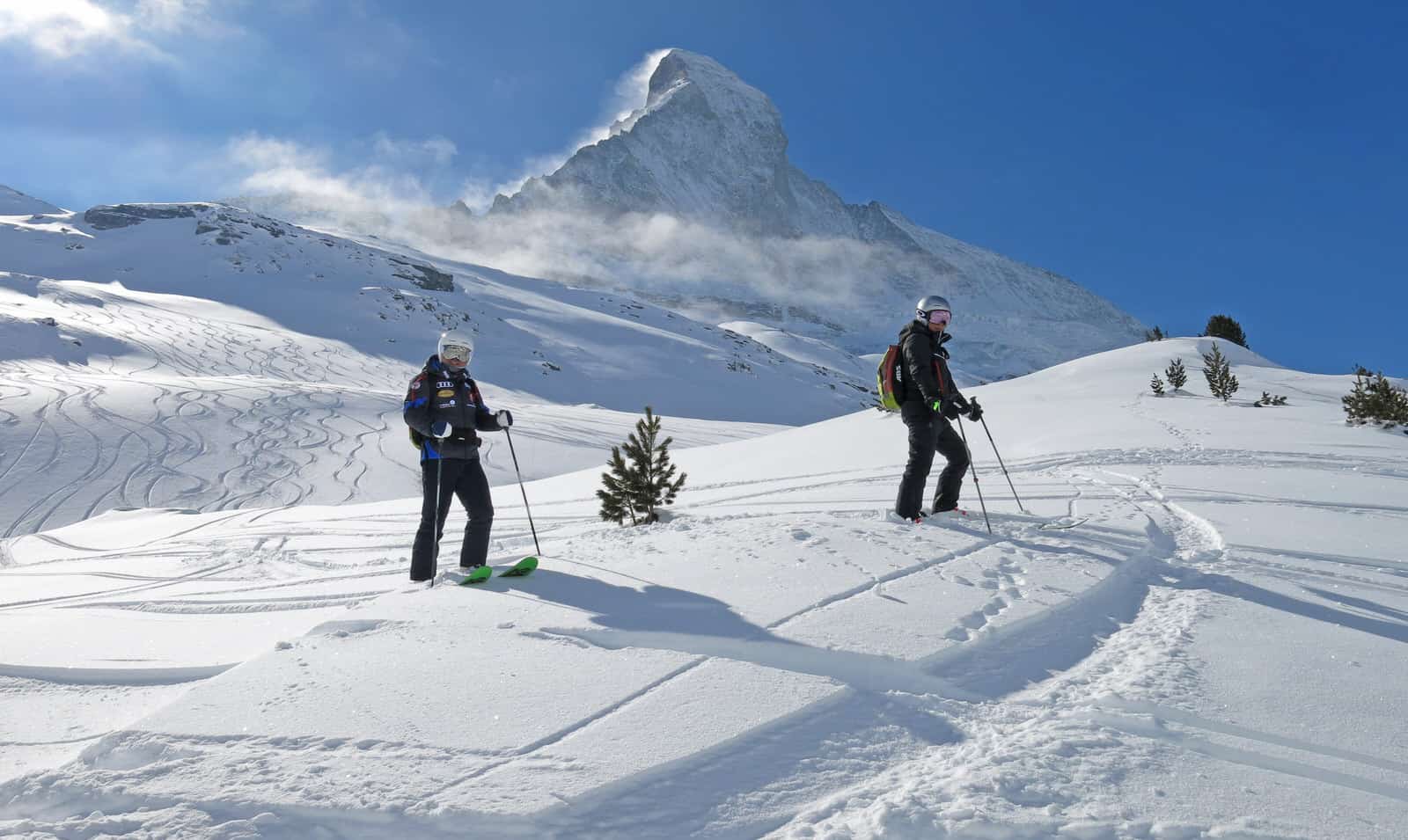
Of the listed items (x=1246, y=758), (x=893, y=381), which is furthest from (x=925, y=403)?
(x=1246, y=758)

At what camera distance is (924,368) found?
652cm

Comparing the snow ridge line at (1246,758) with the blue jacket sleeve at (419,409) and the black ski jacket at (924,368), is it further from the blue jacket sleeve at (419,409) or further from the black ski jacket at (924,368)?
the blue jacket sleeve at (419,409)

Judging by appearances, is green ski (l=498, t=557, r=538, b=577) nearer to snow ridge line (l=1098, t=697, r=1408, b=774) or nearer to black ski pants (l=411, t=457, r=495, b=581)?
black ski pants (l=411, t=457, r=495, b=581)

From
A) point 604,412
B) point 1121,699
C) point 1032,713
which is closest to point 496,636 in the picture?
point 1032,713

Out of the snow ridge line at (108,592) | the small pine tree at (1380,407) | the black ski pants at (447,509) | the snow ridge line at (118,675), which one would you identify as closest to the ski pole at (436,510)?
the black ski pants at (447,509)

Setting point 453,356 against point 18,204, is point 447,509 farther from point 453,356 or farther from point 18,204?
point 18,204

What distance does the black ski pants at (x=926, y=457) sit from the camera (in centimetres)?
662

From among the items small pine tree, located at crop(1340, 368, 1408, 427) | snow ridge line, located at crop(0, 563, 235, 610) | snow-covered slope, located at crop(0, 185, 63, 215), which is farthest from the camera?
snow-covered slope, located at crop(0, 185, 63, 215)

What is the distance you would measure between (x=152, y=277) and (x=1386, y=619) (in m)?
92.8

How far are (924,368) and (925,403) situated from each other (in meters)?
0.37

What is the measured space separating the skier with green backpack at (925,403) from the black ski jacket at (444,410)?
358 cm

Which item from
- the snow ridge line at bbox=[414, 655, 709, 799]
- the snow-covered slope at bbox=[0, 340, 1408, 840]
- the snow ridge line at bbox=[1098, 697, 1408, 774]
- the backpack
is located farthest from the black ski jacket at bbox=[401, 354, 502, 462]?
the snow ridge line at bbox=[1098, 697, 1408, 774]

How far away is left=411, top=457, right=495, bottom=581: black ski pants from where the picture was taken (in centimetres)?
586

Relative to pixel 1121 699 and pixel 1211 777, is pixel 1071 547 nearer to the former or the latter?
pixel 1121 699
